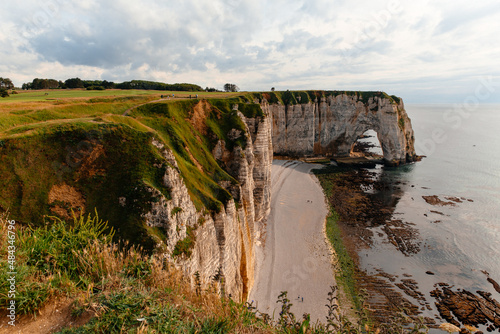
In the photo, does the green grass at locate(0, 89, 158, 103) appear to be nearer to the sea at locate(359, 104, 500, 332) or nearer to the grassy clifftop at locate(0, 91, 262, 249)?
the grassy clifftop at locate(0, 91, 262, 249)

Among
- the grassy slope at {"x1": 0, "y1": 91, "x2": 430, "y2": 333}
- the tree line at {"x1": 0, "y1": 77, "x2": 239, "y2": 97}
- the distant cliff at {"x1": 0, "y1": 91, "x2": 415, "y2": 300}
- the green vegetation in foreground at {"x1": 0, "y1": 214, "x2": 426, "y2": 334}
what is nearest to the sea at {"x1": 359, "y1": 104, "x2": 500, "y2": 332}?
the distant cliff at {"x1": 0, "y1": 91, "x2": 415, "y2": 300}

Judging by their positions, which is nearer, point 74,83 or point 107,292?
point 107,292

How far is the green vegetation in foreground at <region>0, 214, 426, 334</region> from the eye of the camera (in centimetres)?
493

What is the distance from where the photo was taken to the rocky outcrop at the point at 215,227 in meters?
14.5

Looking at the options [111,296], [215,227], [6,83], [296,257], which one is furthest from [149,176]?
[6,83]

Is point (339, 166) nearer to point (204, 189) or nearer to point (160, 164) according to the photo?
point (204, 189)

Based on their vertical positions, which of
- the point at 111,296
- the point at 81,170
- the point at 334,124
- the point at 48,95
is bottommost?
the point at 334,124

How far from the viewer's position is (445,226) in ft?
135

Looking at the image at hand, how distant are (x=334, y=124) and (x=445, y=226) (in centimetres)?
4874

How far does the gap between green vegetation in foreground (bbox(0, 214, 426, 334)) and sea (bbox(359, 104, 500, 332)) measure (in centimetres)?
2854

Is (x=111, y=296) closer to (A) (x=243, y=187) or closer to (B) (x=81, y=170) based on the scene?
(B) (x=81, y=170)

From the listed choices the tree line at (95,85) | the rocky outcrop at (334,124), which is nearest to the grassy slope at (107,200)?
the tree line at (95,85)

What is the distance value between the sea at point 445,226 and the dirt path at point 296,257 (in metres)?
6.76

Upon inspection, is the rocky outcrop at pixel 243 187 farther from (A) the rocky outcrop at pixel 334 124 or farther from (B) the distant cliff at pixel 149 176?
(A) the rocky outcrop at pixel 334 124
